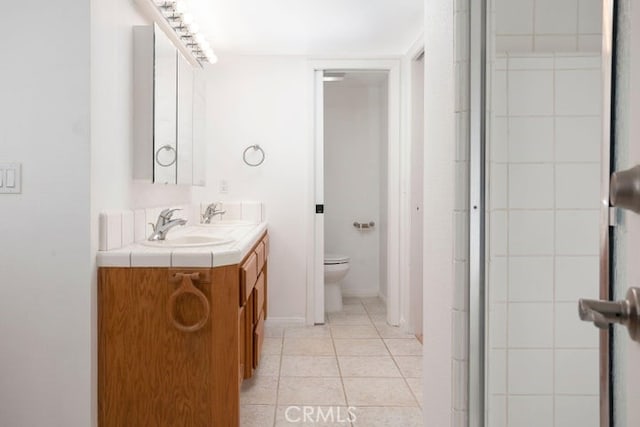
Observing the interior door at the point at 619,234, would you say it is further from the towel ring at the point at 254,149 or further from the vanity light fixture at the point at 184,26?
the towel ring at the point at 254,149

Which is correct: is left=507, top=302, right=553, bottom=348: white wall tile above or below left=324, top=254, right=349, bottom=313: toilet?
above

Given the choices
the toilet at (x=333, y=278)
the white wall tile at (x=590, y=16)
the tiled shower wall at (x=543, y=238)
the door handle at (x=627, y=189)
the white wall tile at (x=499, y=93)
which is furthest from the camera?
the toilet at (x=333, y=278)

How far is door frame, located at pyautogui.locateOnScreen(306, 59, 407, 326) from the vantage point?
11.8 feet

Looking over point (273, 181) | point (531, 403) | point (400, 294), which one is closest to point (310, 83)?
point (273, 181)

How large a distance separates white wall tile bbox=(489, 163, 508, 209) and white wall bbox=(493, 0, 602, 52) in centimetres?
30

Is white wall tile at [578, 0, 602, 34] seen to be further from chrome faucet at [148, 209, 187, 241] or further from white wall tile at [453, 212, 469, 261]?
chrome faucet at [148, 209, 187, 241]

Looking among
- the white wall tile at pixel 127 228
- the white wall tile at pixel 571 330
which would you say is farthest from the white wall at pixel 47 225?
the white wall tile at pixel 571 330

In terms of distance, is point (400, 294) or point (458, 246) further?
point (400, 294)

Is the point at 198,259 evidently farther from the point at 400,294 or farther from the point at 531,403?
the point at 400,294

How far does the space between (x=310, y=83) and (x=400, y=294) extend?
189 cm

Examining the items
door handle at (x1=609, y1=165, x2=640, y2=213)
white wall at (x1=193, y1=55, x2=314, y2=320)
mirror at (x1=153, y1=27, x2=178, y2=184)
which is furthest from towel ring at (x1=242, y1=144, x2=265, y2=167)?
door handle at (x1=609, y1=165, x2=640, y2=213)

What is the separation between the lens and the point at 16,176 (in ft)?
5.35

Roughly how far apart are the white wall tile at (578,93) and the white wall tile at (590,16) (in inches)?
3.1

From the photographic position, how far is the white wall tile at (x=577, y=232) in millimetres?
877
